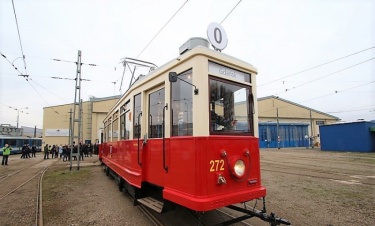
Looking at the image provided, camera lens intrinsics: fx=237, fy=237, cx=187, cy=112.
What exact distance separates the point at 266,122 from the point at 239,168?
37.9 m

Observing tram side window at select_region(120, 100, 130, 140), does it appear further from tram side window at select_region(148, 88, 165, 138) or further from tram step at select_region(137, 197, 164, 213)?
tram step at select_region(137, 197, 164, 213)

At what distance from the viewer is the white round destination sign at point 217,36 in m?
4.15

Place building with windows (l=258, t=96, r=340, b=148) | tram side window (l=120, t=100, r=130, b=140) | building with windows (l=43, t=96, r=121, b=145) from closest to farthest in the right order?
tram side window (l=120, t=100, r=130, b=140) → building with windows (l=43, t=96, r=121, b=145) → building with windows (l=258, t=96, r=340, b=148)

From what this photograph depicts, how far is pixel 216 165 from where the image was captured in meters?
3.46

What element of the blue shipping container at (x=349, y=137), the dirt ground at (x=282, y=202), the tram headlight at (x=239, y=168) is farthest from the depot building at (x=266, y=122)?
the tram headlight at (x=239, y=168)

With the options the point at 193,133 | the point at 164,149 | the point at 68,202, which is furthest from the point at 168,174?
the point at 68,202

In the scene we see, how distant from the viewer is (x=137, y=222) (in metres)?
4.75

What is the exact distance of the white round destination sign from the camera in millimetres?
4152

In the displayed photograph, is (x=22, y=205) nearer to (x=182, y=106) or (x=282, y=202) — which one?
(x=182, y=106)

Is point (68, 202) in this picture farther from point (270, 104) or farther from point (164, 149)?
point (270, 104)

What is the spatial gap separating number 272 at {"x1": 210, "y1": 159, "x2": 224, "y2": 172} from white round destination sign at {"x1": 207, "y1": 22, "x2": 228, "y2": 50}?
6.54ft

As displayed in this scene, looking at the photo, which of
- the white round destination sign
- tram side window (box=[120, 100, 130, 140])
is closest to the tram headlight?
the white round destination sign

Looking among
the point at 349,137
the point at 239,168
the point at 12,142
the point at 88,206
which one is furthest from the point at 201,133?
the point at 12,142

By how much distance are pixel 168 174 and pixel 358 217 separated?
416 centimetres
